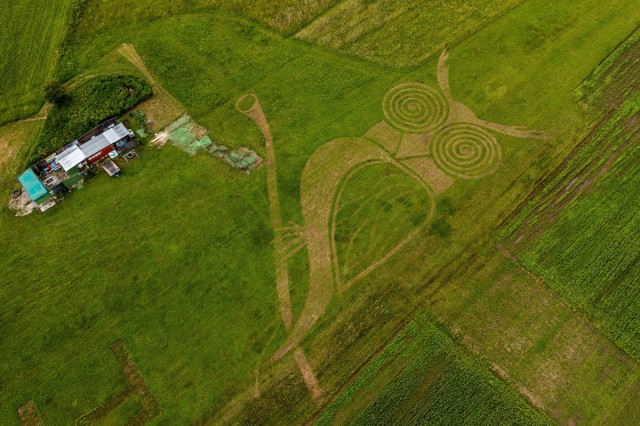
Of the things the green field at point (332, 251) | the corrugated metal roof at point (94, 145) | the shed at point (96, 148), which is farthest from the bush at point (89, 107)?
the shed at point (96, 148)

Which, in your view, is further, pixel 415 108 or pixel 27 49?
pixel 27 49

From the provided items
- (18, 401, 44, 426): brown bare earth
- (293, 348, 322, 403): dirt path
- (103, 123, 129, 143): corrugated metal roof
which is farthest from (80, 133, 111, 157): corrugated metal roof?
(293, 348, 322, 403): dirt path

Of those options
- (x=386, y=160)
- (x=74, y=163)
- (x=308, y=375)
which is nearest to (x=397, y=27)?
(x=386, y=160)

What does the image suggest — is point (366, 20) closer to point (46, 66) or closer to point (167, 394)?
point (46, 66)

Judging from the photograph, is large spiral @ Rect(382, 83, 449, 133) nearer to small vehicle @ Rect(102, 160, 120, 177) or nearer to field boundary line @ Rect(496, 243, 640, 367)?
field boundary line @ Rect(496, 243, 640, 367)

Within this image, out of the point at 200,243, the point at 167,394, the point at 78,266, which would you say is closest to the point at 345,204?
the point at 200,243

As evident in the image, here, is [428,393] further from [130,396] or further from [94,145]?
[94,145]
